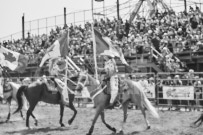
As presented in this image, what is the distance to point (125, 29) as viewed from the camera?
1029 inches

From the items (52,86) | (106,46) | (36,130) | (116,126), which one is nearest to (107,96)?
(116,126)

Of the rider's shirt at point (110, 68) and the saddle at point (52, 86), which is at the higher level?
the rider's shirt at point (110, 68)

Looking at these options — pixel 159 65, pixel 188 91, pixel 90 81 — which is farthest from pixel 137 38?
pixel 90 81

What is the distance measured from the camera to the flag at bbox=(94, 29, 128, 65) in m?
13.3

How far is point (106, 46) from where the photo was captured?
1342 centimetres

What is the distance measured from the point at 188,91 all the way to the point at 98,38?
6331 millimetres

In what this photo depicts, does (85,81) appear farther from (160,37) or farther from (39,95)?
(160,37)

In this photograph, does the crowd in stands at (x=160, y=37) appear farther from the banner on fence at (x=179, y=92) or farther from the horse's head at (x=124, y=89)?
the horse's head at (x=124, y=89)

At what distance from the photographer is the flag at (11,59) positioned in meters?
18.3

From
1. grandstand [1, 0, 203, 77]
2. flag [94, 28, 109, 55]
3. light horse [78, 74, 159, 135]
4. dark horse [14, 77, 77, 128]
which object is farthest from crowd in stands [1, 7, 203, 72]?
dark horse [14, 77, 77, 128]

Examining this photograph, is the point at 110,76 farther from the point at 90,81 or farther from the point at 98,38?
the point at 98,38

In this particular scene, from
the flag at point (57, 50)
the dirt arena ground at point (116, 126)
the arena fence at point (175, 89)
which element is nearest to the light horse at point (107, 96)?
the dirt arena ground at point (116, 126)

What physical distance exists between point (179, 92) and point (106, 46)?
619 cm

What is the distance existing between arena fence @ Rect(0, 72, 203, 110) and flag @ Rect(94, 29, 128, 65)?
216 inches
